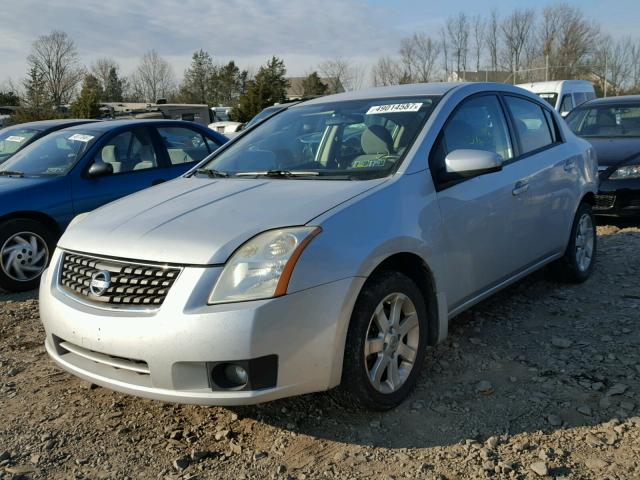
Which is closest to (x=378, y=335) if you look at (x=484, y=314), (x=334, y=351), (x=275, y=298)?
(x=334, y=351)

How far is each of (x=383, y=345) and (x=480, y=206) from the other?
3.77 ft

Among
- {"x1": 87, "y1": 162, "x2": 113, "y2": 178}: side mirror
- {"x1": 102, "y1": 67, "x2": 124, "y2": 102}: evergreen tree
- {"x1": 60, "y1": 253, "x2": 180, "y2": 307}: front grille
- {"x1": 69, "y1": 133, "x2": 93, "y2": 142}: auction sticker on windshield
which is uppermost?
{"x1": 102, "y1": 67, "x2": 124, "y2": 102}: evergreen tree

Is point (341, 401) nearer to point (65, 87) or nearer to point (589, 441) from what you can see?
point (589, 441)

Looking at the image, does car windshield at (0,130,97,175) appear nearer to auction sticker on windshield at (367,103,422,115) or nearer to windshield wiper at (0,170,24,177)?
windshield wiper at (0,170,24,177)

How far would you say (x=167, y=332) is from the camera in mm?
2500

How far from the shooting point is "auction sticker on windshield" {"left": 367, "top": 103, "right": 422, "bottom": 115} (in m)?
3.64

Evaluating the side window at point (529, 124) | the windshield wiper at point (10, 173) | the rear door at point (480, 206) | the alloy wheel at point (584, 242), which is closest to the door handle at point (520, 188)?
the rear door at point (480, 206)

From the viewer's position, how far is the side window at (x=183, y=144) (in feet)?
22.1

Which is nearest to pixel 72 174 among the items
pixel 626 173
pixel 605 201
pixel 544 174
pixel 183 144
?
pixel 183 144

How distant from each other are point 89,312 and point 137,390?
1.37ft

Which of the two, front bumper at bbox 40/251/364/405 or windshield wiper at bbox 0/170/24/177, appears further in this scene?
windshield wiper at bbox 0/170/24/177

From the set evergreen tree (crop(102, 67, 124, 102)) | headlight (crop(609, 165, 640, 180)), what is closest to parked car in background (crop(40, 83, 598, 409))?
headlight (crop(609, 165, 640, 180))

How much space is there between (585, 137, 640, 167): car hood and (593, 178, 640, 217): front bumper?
11.5 inches

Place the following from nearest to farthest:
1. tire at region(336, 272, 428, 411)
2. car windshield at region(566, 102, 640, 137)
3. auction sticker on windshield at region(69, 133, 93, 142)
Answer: tire at region(336, 272, 428, 411)
auction sticker on windshield at region(69, 133, 93, 142)
car windshield at region(566, 102, 640, 137)
